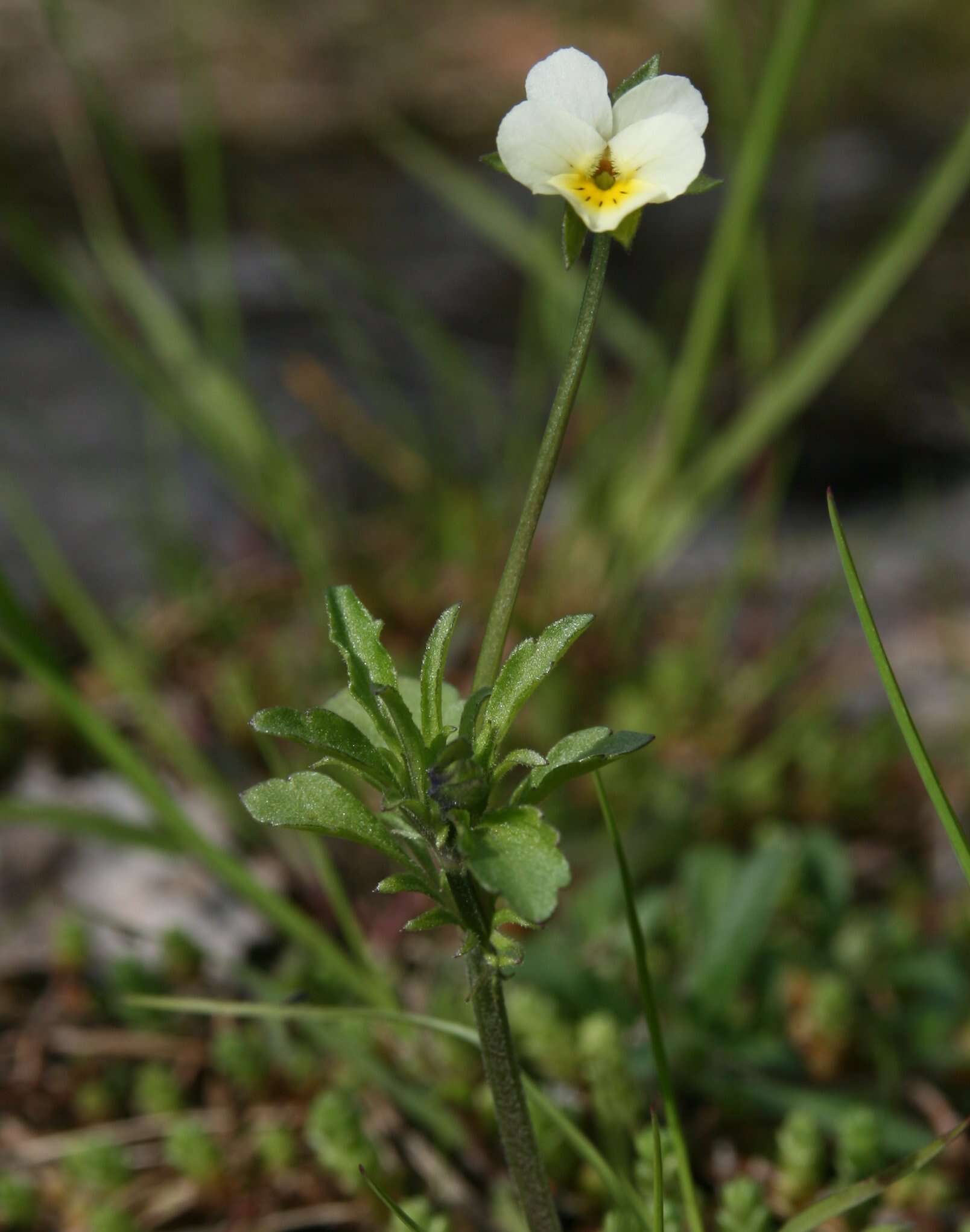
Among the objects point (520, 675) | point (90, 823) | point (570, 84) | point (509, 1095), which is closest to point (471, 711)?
point (520, 675)

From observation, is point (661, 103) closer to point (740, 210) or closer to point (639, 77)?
point (639, 77)

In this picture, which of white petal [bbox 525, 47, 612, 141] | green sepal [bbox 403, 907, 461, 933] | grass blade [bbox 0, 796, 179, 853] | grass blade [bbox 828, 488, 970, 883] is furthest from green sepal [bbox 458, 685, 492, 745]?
grass blade [bbox 0, 796, 179, 853]

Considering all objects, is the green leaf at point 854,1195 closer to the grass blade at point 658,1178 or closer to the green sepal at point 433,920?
the grass blade at point 658,1178

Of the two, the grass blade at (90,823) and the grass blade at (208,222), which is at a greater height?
the grass blade at (208,222)

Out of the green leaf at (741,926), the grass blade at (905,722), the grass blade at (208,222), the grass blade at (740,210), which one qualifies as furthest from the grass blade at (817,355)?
the grass blade at (905,722)

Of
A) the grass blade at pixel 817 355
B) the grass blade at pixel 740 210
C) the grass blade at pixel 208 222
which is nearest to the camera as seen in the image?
the grass blade at pixel 740 210

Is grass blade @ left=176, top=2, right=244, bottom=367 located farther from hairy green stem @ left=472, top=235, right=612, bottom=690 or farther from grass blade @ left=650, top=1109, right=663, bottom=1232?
grass blade @ left=650, top=1109, right=663, bottom=1232

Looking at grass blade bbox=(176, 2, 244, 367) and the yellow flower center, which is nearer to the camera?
the yellow flower center

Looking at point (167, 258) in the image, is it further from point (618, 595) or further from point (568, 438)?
point (618, 595)
